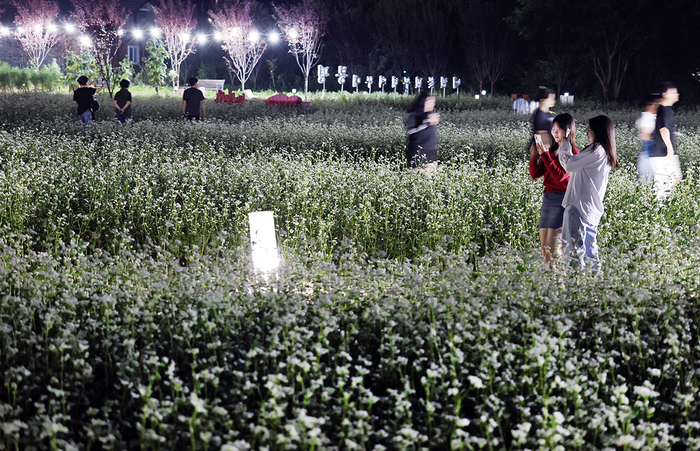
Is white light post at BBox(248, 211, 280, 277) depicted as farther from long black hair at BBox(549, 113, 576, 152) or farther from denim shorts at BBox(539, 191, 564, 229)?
long black hair at BBox(549, 113, 576, 152)

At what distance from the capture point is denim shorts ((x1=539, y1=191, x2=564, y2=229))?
6.50 m

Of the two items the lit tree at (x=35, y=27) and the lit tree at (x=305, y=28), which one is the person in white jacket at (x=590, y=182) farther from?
the lit tree at (x=35, y=27)

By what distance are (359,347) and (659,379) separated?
1.83 meters

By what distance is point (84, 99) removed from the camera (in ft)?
49.7

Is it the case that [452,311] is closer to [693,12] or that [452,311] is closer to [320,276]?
[320,276]

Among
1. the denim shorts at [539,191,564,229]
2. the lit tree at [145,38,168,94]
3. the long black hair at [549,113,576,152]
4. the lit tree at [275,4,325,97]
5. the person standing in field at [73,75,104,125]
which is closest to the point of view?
the long black hair at [549,113,576,152]

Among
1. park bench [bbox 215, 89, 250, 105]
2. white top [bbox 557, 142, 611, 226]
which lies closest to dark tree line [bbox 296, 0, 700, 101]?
park bench [bbox 215, 89, 250, 105]

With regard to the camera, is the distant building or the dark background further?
the distant building

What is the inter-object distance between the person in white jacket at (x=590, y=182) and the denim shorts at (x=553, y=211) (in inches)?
12.9

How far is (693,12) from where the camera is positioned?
33.8 metres

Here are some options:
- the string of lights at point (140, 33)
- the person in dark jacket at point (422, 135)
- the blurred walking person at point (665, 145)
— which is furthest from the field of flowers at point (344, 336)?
the string of lights at point (140, 33)

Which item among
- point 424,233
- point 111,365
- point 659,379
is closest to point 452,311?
point 659,379

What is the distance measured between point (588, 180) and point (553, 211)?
0.65m

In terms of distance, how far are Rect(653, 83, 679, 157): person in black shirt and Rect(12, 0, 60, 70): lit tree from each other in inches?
2221
